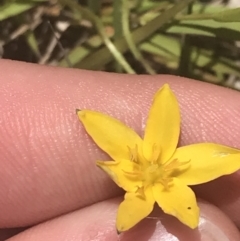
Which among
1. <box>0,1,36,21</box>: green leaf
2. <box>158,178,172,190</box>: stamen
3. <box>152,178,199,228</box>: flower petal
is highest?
<box>0,1,36,21</box>: green leaf

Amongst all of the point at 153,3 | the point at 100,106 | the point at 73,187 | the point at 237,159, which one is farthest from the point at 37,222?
the point at 153,3

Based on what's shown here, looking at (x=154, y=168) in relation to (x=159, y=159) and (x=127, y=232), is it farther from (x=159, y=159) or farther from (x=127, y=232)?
(x=127, y=232)

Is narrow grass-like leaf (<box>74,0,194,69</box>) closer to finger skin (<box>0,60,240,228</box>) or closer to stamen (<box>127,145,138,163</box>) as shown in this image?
finger skin (<box>0,60,240,228</box>)

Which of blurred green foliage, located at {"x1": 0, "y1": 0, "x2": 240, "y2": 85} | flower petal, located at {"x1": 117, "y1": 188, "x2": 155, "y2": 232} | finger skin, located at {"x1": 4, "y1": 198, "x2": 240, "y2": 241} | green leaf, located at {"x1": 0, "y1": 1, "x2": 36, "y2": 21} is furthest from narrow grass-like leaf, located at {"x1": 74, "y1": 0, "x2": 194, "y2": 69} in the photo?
flower petal, located at {"x1": 117, "y1": 188, "x2": 155, "y2": 232}

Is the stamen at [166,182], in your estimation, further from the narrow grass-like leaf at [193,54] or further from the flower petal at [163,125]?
the narrow grass-like leaf at [193,54]

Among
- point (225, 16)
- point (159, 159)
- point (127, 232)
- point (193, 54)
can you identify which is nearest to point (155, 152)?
point (159, 159)
